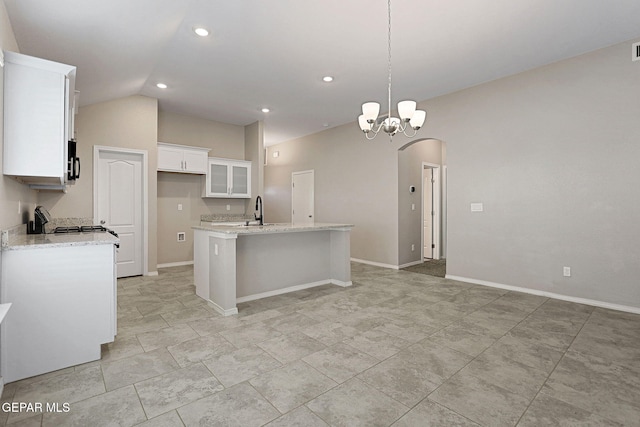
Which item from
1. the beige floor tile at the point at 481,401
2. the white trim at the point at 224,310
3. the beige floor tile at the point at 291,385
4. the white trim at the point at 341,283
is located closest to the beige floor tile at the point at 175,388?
the beige floor tile at the point at 291,385

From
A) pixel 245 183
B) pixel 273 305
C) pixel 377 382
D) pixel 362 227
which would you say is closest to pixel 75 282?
pixel 273 305

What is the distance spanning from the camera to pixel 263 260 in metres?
4.01

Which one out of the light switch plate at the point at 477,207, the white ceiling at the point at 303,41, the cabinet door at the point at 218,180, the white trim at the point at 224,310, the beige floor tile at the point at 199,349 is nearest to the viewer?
the beige floor tile at the point at 199,349

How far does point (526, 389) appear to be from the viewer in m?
2.00

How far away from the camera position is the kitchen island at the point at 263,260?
134 inches

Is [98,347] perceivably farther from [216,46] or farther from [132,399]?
[216,46]

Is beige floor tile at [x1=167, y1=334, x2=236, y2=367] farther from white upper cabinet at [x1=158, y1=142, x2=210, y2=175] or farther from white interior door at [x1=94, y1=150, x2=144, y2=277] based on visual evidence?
white upper cabinet at [x1=158, y1=142, x2=210, y2=175]

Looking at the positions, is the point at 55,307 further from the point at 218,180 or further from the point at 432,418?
the point at 218,180

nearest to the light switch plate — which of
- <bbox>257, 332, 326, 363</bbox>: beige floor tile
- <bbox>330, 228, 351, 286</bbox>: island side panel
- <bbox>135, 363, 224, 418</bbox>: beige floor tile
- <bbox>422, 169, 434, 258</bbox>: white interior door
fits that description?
<bbox>330, 228, 351, 286</bbox>: island side panel

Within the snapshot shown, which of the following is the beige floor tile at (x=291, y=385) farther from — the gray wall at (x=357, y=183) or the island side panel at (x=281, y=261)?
the gray wall at (x=357, y=183)

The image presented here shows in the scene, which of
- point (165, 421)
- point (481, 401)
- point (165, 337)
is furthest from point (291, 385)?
point (165, 337)

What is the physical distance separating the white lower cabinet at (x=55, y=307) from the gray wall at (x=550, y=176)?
15.2 ft

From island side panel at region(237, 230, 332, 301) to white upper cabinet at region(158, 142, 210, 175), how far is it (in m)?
2.78

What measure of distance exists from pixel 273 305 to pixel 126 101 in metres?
4.07
